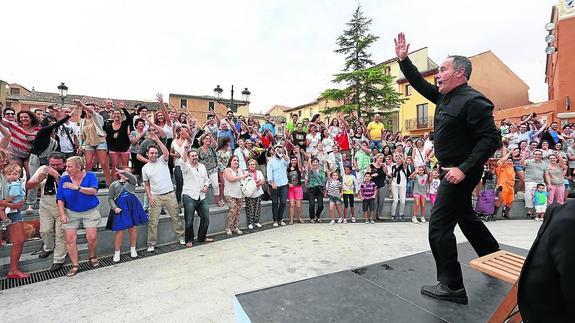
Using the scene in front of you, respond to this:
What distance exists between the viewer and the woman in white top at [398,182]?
8.23 m

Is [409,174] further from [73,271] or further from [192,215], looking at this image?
[73,271]

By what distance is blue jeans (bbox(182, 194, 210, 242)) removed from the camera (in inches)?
228

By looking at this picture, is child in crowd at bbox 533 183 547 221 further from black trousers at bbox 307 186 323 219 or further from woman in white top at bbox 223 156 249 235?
woman in white top at bbox 223 156 249 235

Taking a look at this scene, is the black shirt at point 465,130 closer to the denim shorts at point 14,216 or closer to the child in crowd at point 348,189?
the child in crowd at point 348,189

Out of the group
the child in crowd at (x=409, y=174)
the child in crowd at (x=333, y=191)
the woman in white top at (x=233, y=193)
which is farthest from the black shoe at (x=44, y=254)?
the child in crowd at (x=409, y=174)

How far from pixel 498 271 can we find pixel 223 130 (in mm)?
7106

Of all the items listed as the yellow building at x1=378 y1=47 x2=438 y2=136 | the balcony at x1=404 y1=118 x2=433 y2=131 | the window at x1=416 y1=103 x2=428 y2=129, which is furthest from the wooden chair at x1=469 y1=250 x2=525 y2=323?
the window at x1=416 y1=103 x2=428 y2=129

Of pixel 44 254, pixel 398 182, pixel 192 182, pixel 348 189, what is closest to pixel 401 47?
pixel 192 182

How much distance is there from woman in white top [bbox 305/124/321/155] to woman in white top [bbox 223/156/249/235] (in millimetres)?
2894

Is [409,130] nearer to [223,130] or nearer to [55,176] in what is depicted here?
[223,130]

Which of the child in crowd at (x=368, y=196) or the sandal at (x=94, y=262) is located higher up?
the child in crowd at (x=368, y=196)

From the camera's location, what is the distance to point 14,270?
4215mm

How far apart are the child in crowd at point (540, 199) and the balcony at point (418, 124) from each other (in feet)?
71.1

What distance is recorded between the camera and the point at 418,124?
3022 centimetres
